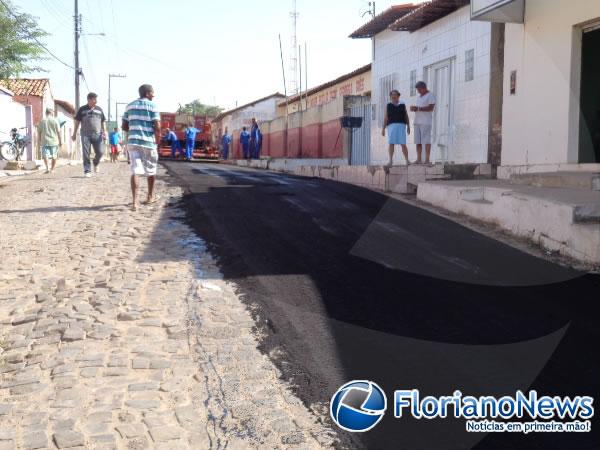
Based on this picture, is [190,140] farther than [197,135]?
No

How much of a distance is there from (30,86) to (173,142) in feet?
35.5

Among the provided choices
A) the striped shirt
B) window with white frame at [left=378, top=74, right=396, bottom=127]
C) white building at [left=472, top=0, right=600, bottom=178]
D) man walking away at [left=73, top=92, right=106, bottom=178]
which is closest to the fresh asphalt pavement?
the striped shirt

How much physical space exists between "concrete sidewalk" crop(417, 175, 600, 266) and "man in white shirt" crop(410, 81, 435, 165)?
2079 mm

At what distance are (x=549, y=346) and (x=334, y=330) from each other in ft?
4.27

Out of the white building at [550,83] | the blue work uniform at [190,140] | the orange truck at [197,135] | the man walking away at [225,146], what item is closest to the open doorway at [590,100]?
the white building at [550,83]

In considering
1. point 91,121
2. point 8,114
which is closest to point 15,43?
point 8,114

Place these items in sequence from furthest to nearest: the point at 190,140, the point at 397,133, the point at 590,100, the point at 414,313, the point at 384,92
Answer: the point at 190,140
the point at 384,92
the point at 397,133
the point at 590,100
the point at 414,313

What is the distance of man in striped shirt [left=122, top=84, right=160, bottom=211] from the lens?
8.43 m

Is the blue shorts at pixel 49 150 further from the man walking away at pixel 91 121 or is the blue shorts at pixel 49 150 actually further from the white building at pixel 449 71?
the white building at pixel 449 71

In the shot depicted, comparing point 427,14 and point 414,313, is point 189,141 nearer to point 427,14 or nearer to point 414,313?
point 427,14

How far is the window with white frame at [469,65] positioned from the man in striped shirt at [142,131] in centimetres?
672

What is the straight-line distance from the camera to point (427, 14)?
45.0ft

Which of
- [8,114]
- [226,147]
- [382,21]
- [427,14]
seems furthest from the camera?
[226,147]

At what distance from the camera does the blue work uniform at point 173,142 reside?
109ft
